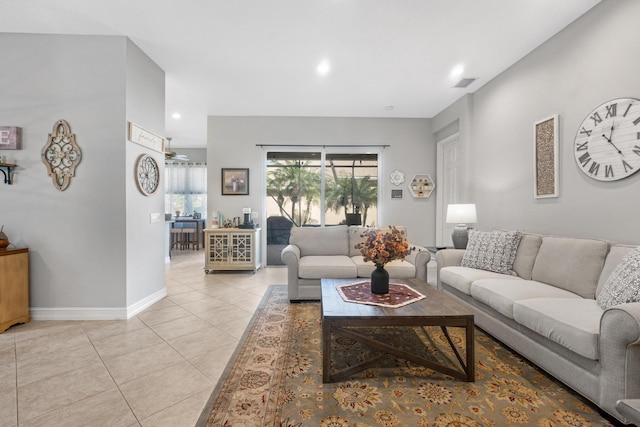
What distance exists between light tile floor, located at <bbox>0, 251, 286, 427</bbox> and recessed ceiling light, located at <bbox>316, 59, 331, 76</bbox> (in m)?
2.97

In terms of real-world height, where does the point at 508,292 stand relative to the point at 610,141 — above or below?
below

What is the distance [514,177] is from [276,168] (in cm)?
393

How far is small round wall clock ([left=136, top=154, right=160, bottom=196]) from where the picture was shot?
3.32 m

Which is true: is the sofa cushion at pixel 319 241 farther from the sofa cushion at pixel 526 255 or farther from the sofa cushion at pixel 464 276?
the sofa cushion at pixel 526 255

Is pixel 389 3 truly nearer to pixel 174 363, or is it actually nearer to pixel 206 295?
pixel 174 363

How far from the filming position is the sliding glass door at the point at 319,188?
5.84 metres

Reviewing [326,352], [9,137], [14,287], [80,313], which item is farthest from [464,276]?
[9,137]

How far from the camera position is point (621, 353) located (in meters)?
1.52

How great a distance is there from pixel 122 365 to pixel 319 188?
426cm

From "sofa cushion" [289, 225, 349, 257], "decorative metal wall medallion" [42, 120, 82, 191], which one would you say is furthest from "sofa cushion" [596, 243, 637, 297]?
"decorative metal wall medallion" [42, 120, 82, 191]

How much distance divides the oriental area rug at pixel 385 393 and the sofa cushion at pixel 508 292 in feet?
1.24

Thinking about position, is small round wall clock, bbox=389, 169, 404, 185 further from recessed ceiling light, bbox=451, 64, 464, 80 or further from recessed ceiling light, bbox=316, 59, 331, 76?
recessed ceiling light, bbox=316, 59, 331, 76

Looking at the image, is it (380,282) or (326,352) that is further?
(380,282)

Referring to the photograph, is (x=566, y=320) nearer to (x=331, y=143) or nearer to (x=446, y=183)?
(x=446, y=183)
